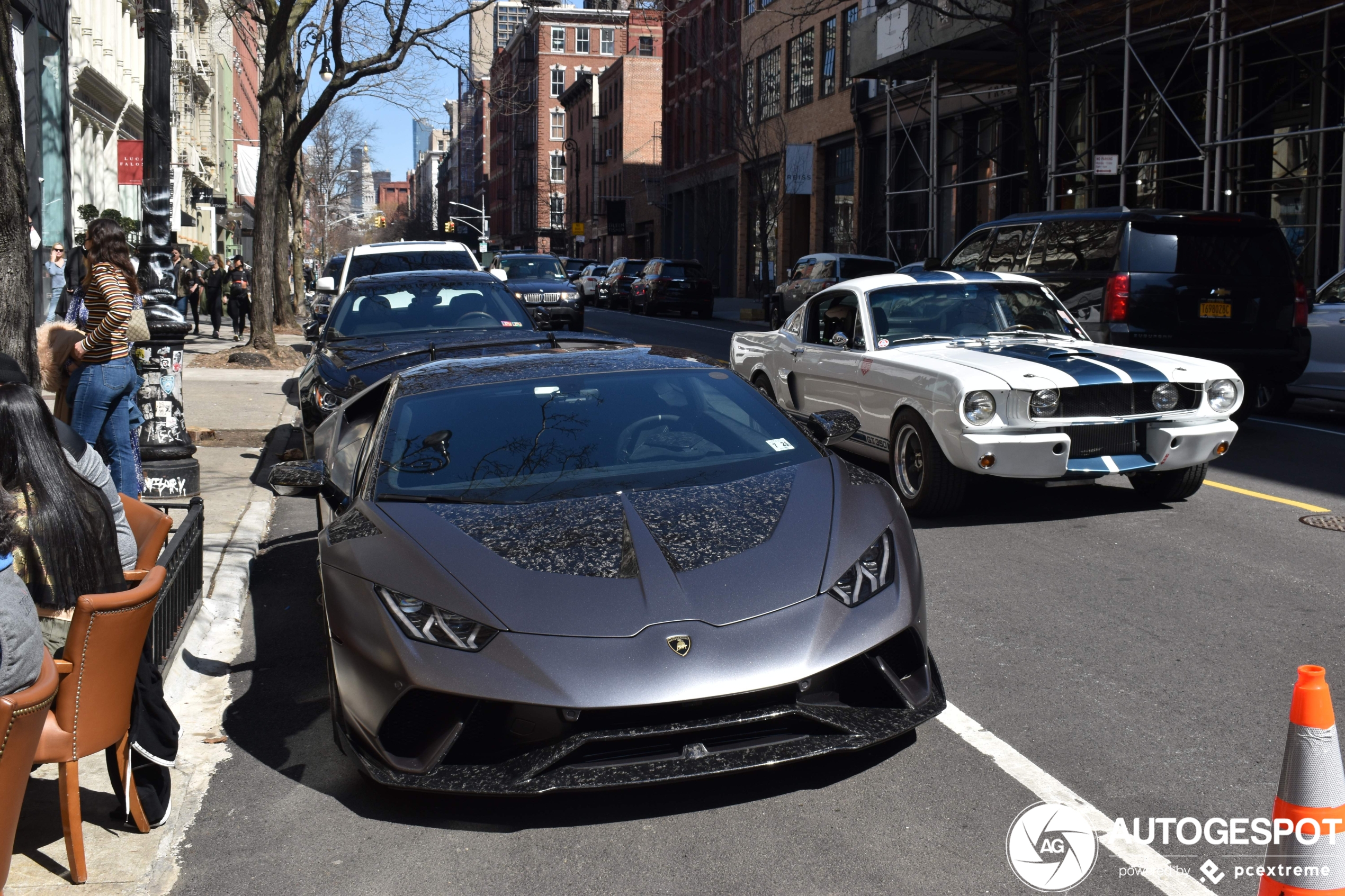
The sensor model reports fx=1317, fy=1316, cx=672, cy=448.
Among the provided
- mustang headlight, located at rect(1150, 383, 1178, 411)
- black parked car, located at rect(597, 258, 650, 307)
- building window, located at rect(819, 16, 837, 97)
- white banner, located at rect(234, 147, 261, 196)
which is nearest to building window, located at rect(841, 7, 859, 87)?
building window, located at rect(819, 16, 837, 97)

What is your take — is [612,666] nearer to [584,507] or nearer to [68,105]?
[584,507]

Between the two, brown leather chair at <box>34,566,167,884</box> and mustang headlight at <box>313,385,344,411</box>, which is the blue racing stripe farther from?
brown leather chair at <box>34,566,167,884</box>

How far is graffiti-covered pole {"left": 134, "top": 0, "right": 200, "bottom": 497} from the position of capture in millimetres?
9188

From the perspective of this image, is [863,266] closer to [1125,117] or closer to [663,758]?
[1125,117]

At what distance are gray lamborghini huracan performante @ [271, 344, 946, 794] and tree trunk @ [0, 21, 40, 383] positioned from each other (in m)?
2.98

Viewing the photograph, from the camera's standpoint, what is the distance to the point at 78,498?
12.3 feet

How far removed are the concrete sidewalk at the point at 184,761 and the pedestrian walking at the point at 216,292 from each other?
18252 mm

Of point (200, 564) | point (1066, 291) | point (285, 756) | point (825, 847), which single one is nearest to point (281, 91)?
point (1066, 291)

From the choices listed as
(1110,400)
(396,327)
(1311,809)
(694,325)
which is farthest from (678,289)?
(1311,809)

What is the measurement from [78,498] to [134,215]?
1587 inches

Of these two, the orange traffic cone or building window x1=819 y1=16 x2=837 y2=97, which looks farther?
building window x1=819 y1=16 x2=837 y2=97

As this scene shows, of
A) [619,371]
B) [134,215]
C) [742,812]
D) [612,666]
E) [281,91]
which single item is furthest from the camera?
[134,215]

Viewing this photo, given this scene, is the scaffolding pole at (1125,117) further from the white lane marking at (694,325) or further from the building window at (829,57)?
the building window at (829,57)

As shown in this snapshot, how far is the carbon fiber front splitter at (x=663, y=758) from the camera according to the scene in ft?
11.9
